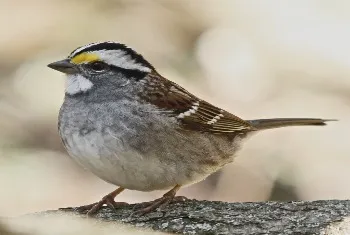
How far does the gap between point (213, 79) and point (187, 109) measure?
2.20 meters

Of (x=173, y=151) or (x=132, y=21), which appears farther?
(x=132, y=21)

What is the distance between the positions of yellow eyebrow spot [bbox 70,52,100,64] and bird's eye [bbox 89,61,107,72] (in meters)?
0.03

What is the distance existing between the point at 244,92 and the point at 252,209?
2.68 meters

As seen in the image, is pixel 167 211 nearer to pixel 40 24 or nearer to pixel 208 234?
pixel 208 234

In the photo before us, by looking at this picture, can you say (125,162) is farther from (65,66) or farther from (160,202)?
(65,66)

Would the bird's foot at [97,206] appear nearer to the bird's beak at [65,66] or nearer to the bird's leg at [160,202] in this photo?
the bird's leg at [160,202]

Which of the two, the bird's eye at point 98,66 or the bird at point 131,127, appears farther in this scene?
the bird's eye at point 98,66

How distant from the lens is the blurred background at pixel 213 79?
241 inches

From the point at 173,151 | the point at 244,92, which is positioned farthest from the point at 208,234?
the point at 244,92

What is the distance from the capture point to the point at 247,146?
6281 mm

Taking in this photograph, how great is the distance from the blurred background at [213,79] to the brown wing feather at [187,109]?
48.9 inches

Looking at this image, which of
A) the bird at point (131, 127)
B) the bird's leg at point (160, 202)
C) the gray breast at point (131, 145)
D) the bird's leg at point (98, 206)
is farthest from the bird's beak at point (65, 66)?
the bird's leg at point (160, 202)

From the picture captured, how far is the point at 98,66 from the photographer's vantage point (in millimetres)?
4504

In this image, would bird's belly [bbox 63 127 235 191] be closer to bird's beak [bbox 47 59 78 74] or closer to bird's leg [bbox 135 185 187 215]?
bird's leg [bbox 135 185 187 215]
